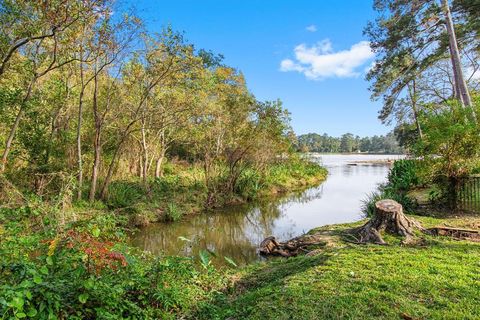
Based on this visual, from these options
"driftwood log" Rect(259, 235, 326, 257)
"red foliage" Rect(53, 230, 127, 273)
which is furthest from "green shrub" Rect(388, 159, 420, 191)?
"red foliage" Rect(53, 230, 127, 273)

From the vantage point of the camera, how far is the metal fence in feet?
29.2

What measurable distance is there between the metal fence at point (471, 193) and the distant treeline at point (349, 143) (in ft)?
305

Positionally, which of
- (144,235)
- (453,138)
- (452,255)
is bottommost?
(144,235)

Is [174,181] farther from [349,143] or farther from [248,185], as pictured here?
[349,143]

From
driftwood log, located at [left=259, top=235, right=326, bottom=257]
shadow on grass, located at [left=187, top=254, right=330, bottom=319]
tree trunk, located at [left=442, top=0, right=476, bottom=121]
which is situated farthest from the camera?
tree trunk, located at [left=442, top=0, right=476, bottom=121]

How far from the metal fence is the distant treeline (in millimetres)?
92921

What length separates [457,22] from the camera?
1366 cm

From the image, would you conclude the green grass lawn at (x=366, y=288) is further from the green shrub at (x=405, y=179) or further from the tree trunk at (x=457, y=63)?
the green shrub at (x=405, y=179)

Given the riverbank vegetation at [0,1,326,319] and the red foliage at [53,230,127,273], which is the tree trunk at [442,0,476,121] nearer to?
the riverbank vegetation at [0,1,326,319]

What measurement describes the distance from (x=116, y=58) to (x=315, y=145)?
9735cm

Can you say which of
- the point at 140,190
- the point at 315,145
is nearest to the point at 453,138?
the point at 140,190

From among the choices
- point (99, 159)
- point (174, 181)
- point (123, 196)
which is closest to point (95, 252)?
point (123, 196)

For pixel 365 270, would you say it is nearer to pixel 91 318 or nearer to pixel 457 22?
pixel 91 318

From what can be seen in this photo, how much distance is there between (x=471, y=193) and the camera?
896 centimetres
